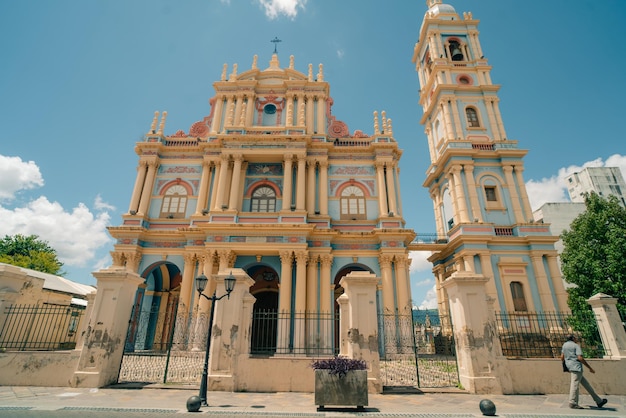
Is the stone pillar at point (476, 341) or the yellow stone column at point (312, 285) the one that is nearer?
the stone pillar at point (476, 341)

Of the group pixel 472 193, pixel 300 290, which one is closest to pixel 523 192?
pixel 472 193

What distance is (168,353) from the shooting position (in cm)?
920

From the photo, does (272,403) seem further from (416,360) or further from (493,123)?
(493,123)

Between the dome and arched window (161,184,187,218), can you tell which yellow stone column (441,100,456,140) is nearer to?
the dome

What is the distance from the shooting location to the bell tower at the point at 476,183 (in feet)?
61.2

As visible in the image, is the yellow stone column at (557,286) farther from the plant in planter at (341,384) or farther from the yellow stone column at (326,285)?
the plant in planter at (341,384)

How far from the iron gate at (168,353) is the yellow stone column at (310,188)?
824 cm

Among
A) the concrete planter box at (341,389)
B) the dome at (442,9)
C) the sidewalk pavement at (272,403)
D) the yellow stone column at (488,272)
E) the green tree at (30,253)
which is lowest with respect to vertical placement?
the sidewalk pavement at (272,403)

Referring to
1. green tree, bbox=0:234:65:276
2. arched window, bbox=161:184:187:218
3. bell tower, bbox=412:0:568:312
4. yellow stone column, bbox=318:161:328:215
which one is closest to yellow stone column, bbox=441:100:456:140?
bell tower, bbox=412:0:568:312

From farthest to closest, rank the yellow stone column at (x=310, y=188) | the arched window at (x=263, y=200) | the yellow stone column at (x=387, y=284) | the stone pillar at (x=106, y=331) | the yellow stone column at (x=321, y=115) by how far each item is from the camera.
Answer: the yellow stone column at (x=321, y=115) < the arched window at (x=263, y=200) < the yellow stone column at (x=310, y=188) < the yellow stone column at (x=387, y=284) < the stone pillar at (x=106, y=331)

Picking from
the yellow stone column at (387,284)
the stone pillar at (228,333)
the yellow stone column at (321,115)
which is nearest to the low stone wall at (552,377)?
the stone pillar at (228,333)

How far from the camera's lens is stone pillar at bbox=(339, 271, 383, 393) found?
8070 millimetres

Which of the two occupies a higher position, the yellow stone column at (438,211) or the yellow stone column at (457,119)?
the yellow stone column at (457,119)

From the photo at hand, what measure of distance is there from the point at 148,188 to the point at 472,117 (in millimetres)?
22309
